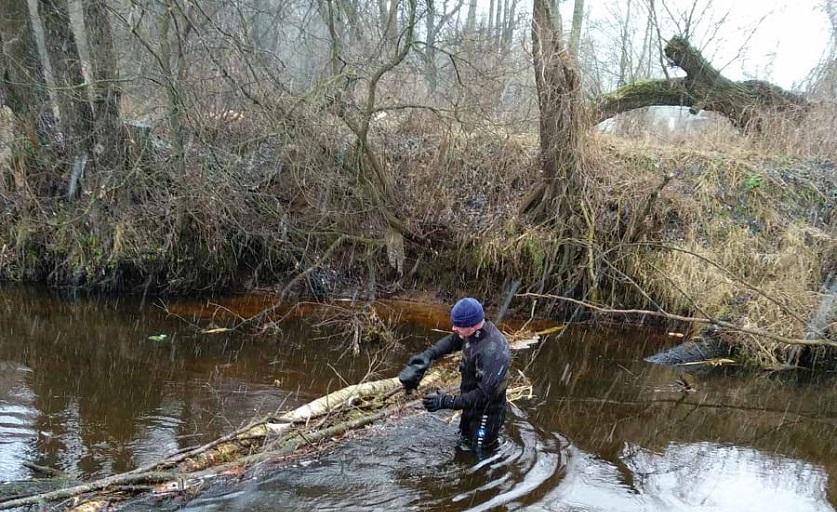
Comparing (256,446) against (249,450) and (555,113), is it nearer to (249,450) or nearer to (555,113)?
(249,450)

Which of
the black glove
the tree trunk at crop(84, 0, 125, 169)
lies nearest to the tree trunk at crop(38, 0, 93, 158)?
the tree trunk at crop(84, 0, 125, 169)

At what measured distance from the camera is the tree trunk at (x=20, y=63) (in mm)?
11000

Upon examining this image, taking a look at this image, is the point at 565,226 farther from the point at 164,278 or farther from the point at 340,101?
the point at 164,278

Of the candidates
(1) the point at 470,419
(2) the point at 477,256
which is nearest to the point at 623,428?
(1) the point at 470,419

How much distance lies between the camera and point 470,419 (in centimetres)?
561

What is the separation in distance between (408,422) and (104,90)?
8113 mm

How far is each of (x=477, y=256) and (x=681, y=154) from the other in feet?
17.7

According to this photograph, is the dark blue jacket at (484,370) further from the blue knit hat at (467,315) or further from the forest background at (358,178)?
the forest background at (358,178)

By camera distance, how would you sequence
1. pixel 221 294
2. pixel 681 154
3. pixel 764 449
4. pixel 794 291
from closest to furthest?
pixel 764 449, pixel 794 291, pixel 221 294, pixel 681 154

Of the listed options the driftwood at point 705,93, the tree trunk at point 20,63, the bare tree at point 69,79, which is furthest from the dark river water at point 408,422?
the driftwood at point 705,93

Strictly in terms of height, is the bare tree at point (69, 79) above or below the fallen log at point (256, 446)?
above

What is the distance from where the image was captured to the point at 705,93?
14602 millimetres

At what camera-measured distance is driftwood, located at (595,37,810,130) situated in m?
14.3

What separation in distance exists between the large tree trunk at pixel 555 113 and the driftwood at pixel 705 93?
3769 millimetres
